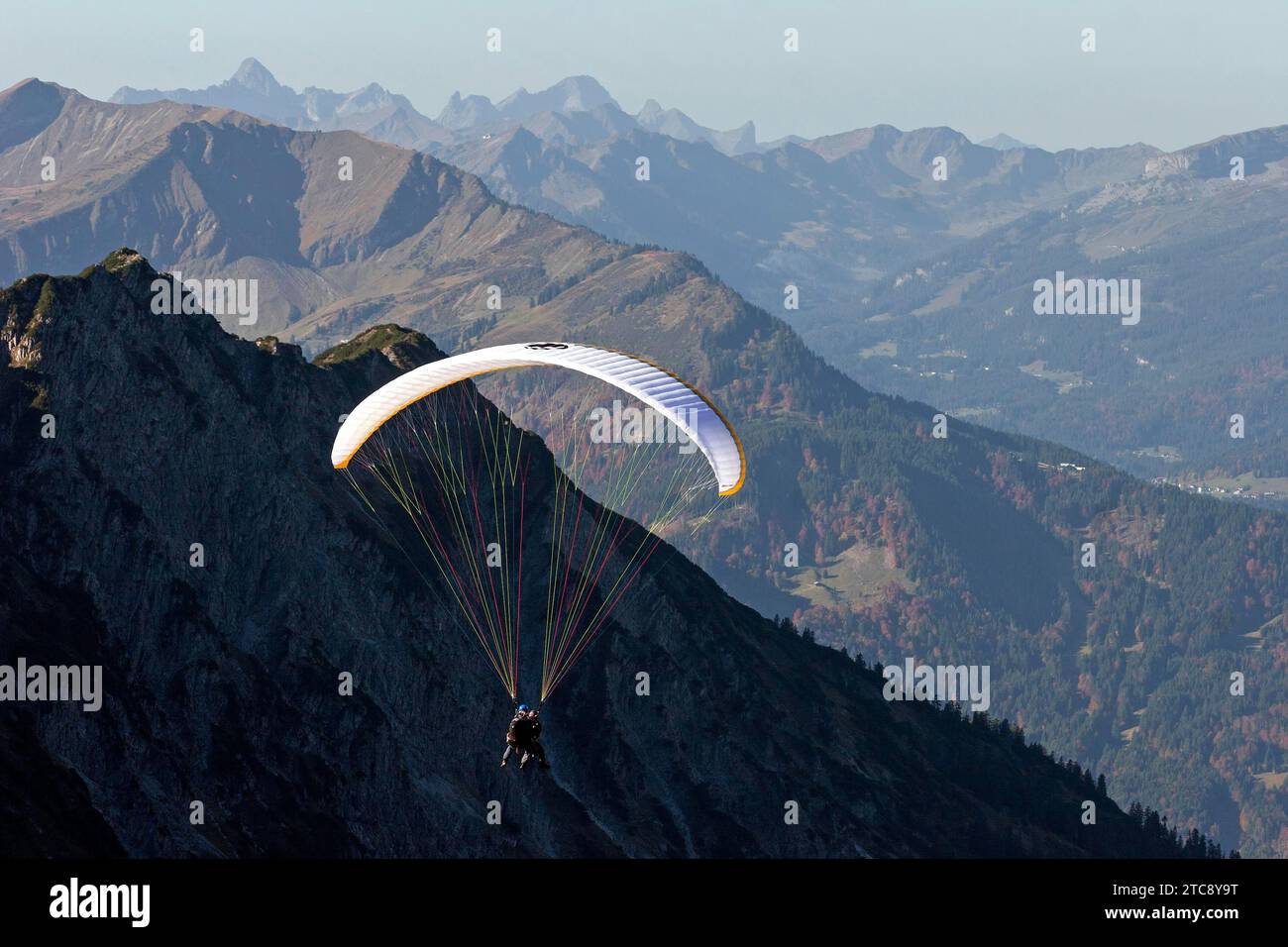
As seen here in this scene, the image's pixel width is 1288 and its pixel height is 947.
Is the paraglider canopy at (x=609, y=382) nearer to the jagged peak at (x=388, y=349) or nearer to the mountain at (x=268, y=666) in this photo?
the mountain at (x=268, y=666)

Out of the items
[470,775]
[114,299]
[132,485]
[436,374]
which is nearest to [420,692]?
[470,775]

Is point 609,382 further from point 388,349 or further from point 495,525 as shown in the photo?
point 388,349

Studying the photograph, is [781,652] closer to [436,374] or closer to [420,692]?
[420,692]

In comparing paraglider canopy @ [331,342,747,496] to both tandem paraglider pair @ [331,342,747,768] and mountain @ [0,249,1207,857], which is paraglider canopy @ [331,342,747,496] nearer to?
mountain @ [0,249,1207,857]

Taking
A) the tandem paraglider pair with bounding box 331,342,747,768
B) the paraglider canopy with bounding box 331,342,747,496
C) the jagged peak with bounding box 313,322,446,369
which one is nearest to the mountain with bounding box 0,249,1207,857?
the jagged peak with bounding box 313,322,446,369

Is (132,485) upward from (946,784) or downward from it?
upward

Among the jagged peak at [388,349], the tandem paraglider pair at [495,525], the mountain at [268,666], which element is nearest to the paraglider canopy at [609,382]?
the mountain at [268,666]
